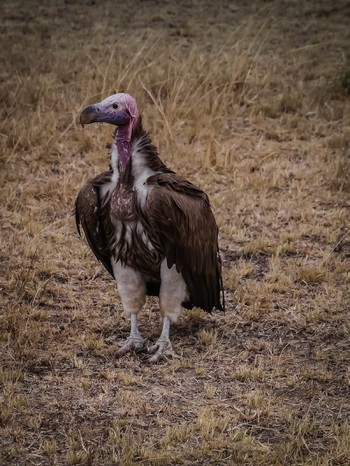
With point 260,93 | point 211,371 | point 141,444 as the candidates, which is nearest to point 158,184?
point 211,371

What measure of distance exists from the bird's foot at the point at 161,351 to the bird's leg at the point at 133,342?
7cm

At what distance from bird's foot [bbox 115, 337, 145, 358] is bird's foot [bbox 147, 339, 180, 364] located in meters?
0.06

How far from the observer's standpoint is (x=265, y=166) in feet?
29.9

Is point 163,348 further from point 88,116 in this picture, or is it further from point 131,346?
point 88,116

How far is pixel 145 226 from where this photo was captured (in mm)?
5754

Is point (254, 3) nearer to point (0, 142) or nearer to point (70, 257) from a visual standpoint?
point (0, 142)

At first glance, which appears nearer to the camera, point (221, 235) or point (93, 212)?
point (93, 212)

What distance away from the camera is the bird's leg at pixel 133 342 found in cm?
609

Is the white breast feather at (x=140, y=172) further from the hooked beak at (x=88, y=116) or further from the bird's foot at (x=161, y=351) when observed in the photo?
the bird's foot at (x=161, y=351)

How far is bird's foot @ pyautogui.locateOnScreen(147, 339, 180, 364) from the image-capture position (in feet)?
19.7

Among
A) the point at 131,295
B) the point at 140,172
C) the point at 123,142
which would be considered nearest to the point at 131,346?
the point at 131,295

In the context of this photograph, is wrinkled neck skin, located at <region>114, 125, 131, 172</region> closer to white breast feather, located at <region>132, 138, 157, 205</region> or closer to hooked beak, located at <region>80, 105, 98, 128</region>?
white breast feather, located at <region>132, 138, 157, 205</region>

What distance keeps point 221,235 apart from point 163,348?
2.11 metres

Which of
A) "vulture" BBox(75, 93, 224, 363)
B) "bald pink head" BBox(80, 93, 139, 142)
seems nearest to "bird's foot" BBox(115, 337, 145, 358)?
"vulture" BBox(75, 93, 224, 363)
